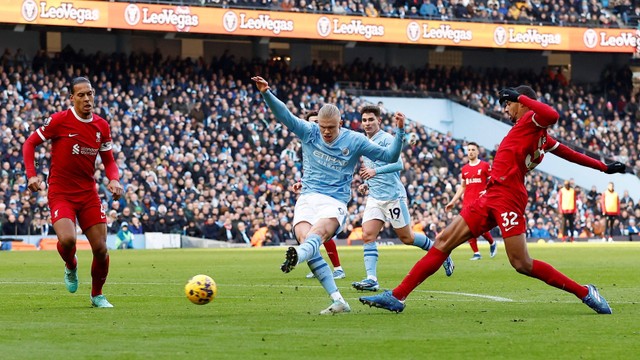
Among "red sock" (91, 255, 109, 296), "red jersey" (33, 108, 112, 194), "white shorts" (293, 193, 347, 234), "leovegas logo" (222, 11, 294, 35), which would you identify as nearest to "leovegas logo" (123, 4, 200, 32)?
"leovegas logo" (222, 11, 294, 35)

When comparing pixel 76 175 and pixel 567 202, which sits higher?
pixel 76 175

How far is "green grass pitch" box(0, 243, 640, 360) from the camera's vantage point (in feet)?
30.7

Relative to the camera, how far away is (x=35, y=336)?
10.5 meters

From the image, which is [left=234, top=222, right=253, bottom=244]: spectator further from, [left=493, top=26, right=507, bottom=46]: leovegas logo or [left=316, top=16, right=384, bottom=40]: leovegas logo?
[left=493, top=26, right=507, bottom=46]: leovegas logo

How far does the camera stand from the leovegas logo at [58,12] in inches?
1839

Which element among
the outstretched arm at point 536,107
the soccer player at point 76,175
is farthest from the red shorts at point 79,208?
the outstretched arm at point 536,107

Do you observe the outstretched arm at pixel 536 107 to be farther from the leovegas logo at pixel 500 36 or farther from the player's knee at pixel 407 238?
the leovegas logo at pixel 500 36

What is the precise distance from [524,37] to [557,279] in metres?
47.8

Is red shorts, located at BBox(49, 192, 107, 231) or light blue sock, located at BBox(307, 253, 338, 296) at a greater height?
red shorts, located at BBox(49, 192, 107, 231)

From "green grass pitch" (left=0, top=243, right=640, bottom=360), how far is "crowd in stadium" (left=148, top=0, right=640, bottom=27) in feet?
112

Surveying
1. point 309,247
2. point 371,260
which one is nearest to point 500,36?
point 371,260

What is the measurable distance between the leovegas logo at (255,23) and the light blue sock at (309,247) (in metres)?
39.9

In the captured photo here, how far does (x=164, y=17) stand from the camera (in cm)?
4966

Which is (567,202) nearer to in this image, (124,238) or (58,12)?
(124,238)
